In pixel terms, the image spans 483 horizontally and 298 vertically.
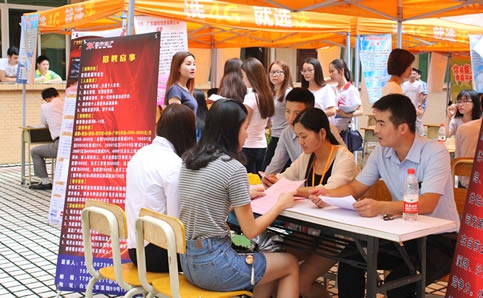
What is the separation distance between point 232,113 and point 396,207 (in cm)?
95

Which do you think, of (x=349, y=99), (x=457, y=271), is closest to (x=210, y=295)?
(x=457, y=271)

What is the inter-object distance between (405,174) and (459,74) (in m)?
11.2

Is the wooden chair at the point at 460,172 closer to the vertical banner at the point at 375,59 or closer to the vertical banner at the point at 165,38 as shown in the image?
the vertical banner at the point at 165,38

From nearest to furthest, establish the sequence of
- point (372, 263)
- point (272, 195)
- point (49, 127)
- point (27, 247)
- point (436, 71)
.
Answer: point (372, 263)
point (272, 195)
point (27, 247)
point (49, 127)
point (436, 71)

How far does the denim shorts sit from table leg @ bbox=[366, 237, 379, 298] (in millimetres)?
565

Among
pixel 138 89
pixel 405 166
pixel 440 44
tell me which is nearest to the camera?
pixel 405 166

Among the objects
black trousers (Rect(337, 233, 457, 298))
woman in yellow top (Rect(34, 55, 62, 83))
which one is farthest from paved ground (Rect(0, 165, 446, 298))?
woman in yellow top (Rect(34, 55, 62, 83))

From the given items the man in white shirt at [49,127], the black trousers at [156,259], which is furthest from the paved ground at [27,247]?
the black trousers at [156,259]

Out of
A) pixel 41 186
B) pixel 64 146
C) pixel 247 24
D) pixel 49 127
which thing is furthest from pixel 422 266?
pixel 41 186

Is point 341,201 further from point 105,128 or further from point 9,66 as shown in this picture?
point 9,66

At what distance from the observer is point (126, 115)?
13.1 feet

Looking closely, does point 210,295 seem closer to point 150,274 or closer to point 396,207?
point 150,274

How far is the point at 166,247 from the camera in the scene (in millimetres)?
2740

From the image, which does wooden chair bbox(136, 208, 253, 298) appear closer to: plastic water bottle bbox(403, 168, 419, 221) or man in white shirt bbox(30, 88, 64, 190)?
plastic water bottle bbox(403, 168, 419, 221)
